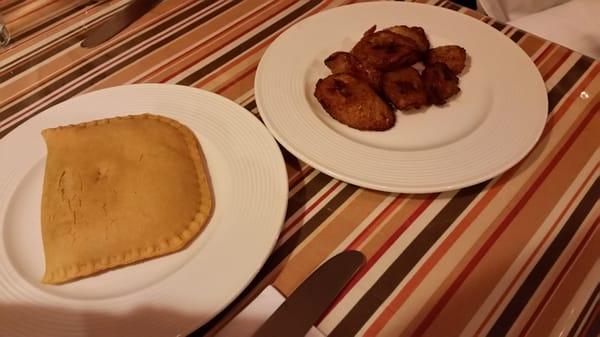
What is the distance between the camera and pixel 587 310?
60cm

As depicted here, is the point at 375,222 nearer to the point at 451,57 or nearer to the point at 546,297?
the point at 546,297

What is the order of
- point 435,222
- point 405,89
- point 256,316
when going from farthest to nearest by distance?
point 405,89
point 435,222
point 256,316

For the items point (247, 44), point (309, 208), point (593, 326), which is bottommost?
point (593, 326)

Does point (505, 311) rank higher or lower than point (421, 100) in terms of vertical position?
lower

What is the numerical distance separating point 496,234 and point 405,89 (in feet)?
0.85

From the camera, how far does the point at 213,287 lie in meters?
0.57

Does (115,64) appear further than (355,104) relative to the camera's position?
Yes

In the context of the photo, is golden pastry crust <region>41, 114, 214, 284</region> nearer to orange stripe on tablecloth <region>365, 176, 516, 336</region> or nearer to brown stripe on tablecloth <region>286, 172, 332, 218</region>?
brown stripe on tablecloth <region>286, 172, 332, 218</region>

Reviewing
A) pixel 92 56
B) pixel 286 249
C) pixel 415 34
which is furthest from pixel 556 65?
pixel 92 56

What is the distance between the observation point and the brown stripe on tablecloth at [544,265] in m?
0.59

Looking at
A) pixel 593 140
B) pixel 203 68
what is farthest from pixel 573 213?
pixel 203 68

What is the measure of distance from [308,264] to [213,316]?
147 mm

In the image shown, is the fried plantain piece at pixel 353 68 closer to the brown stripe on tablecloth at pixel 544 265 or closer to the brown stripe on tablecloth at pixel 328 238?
the brown stripe on tablecloth at pixel 328 238

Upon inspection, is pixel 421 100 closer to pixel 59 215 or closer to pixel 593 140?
pixel 593 140
